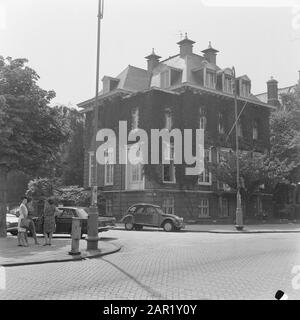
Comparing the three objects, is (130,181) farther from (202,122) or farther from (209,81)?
(209,81)

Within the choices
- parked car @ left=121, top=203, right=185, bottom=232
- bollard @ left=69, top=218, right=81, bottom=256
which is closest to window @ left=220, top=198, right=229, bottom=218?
parked car @ left=121, top=203, right=185, bottom=232

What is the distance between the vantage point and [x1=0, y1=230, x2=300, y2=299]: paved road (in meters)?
7.95

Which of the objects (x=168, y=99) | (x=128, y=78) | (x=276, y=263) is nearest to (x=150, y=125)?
(x=168, y=99)

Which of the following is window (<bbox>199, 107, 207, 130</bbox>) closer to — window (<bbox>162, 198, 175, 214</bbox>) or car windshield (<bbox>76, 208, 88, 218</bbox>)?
window (<bbox>162, 198, 175, 214</bbox>)

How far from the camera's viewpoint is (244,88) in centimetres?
4241

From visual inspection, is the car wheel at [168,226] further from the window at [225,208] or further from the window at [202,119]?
the window at [202,119]

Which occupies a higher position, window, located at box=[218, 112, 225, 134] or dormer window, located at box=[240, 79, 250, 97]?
dormer window, located at box=[240, 79, 250, 97]

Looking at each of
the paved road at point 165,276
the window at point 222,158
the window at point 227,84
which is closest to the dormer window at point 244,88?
the window at point 227,84

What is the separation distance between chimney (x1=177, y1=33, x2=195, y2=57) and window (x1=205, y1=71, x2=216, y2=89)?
10.7 feet

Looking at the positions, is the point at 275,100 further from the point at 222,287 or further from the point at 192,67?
the point at 222,287

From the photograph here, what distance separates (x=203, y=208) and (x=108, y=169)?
8.90 metres

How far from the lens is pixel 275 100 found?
48781mm

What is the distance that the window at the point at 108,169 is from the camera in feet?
128
